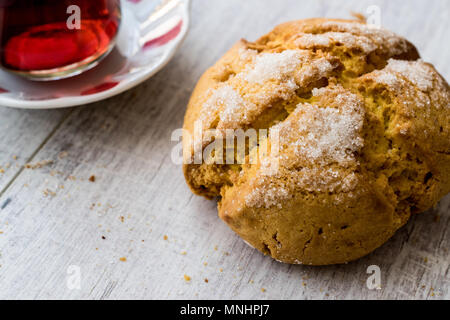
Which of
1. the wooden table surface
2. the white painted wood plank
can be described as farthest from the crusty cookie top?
the white painted wood plank

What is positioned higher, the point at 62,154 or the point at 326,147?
the point at 326,147

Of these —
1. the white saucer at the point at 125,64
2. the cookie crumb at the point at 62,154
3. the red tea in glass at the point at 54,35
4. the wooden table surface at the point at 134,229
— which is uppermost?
the red tea in glass at the point at 54,35

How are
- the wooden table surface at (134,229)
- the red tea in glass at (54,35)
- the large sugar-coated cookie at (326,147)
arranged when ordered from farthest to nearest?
the red tea in glass at (54,35) < the wooden table surface at (134,229) < the large sugar-coated cookie at (326,147)

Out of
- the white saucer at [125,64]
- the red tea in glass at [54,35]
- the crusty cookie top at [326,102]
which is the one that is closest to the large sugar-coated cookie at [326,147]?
the crusty cookie top at [326,102]

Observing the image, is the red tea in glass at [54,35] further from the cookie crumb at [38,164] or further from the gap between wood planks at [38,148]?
the cookie crumb at [38,164]

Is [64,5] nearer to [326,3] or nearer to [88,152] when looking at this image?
[88,152]

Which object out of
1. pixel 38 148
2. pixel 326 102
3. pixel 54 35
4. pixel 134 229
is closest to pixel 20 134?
pixel 38 148

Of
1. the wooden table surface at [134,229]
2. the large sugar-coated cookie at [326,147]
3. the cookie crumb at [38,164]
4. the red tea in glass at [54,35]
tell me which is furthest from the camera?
the cookie crumb at [38,164]

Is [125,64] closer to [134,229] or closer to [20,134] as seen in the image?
[20,134]
